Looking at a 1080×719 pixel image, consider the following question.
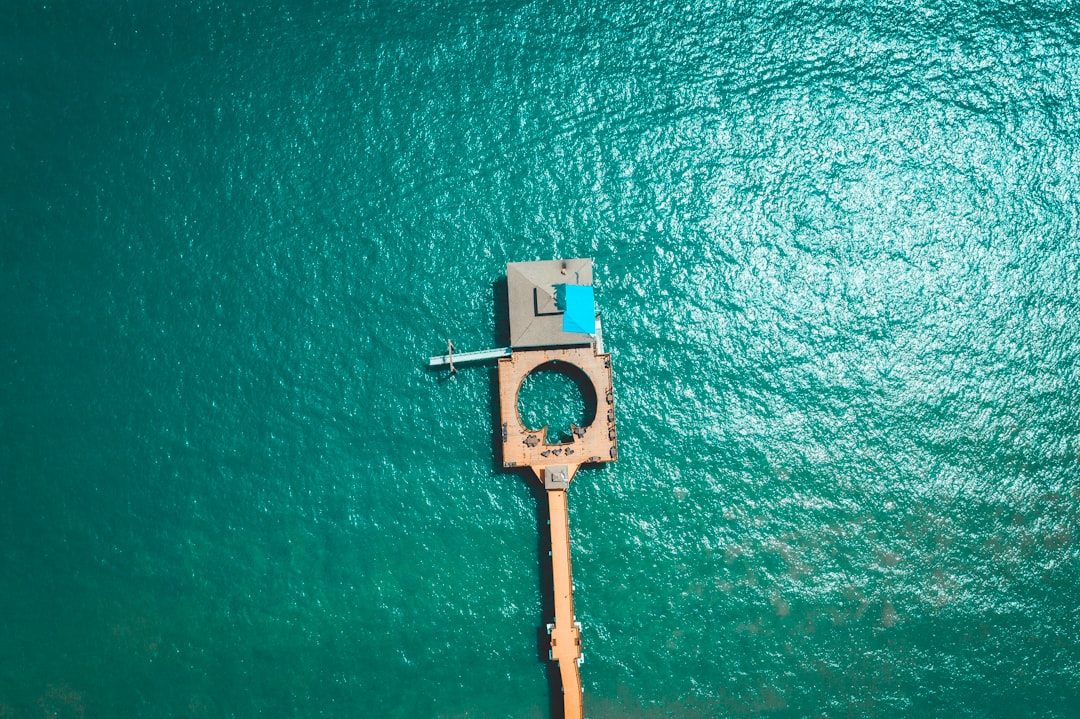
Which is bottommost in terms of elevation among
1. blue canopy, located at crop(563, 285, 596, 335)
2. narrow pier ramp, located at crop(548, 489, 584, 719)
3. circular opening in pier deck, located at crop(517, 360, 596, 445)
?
narrow pier ramp, located at crop(548, 489, 584, 719)

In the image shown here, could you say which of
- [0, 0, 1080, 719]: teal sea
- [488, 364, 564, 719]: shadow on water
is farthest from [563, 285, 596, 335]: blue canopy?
[488, 364, 564, 719]: shadow on water

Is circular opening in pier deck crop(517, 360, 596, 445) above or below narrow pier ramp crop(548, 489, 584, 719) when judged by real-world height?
above

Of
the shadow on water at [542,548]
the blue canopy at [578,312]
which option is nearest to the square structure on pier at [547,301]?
the blue canopy at [578,312]

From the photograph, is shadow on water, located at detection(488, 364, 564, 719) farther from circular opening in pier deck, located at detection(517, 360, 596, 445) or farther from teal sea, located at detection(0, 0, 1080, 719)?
circular opening in pier deck, located at detection(517, 360, 596, 445)

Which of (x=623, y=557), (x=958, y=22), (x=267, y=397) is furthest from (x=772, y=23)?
(x=267, y=397)

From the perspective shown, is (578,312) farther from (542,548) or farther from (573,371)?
(542,548)

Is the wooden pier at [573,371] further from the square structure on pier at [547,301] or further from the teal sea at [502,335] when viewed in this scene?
the teal sea at [502,335]
